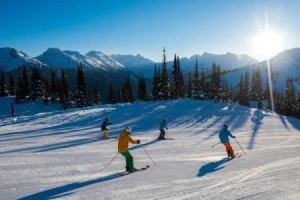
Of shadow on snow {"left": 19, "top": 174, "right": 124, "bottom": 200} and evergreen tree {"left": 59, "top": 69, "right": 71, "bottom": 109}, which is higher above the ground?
evergreen tree {"left": 59, "top": 69, "right": 71, "bottom": 109}

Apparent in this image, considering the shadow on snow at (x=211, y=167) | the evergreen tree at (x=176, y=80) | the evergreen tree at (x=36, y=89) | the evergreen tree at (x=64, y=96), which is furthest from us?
the evergreen tree at (x=36, y=89)

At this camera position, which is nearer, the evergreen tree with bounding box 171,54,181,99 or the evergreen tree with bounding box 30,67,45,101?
the evergreen tree with bounding box 171,54,181,99

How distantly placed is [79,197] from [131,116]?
35.7 metres

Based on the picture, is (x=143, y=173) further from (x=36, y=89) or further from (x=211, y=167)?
(x=36, y=89)

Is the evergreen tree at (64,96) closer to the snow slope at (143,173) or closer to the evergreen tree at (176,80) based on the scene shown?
the evergreen tree at (176,80)

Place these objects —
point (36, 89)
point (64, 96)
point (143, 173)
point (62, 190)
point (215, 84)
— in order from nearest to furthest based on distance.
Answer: point (62, 190) → point (143, 173) → point (215, 84) → point (64, 96) → point (36, 89)

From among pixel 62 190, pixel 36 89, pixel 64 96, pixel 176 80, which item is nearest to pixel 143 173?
pixel 62 190

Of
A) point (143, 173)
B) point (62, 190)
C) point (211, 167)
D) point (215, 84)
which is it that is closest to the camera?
point (62, 190)

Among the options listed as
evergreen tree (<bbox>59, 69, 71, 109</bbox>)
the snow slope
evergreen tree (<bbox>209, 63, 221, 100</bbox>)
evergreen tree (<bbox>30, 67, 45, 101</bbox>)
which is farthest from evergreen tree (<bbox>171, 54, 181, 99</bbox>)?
the snow slope

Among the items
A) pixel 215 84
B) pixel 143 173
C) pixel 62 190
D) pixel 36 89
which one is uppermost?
pixel 36 89

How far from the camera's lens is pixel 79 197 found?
10.3m

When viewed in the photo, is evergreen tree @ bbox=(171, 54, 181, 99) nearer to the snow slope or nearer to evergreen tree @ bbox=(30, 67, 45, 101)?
evergreen tree @ bbox=(30, 67, 45, 101)

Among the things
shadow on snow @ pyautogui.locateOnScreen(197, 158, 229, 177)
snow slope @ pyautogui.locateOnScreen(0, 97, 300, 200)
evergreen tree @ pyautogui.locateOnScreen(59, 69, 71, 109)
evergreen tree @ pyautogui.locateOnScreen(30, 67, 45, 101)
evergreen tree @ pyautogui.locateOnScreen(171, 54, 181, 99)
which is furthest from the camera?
evergreen tree @ pyautogui.locateOnScreen(30, 67, 45, 101)

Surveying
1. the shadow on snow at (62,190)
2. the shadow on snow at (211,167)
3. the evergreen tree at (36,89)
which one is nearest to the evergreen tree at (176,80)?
the evergreen tree at (36,89)
